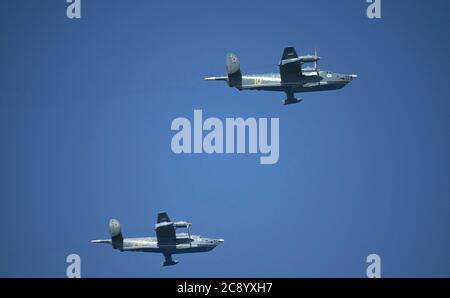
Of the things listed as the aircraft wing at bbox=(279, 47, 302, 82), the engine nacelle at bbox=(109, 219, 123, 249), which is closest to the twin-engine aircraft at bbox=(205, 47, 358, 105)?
the aircraft wing at bbox=(279, 47, 302, 82)

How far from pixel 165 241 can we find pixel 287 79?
21664 millimetres

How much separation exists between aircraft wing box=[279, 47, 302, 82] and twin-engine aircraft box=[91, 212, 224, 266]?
721 inches

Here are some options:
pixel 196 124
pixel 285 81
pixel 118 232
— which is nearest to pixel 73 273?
pixel 118 232

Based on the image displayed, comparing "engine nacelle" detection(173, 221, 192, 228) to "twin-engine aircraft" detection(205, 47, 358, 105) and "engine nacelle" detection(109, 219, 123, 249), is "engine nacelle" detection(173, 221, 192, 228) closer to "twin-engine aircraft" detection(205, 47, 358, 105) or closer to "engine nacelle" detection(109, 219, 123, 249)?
"engine nacelle" detection(109, 219, 123, 249)

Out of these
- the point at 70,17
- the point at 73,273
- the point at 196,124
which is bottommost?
the point at 73,273

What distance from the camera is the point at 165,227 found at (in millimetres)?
106375

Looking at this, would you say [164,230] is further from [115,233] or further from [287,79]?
[287,79]

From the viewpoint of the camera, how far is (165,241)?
354ft

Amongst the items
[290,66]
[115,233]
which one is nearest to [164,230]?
[115,233]

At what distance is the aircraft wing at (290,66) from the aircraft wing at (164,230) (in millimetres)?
19003
